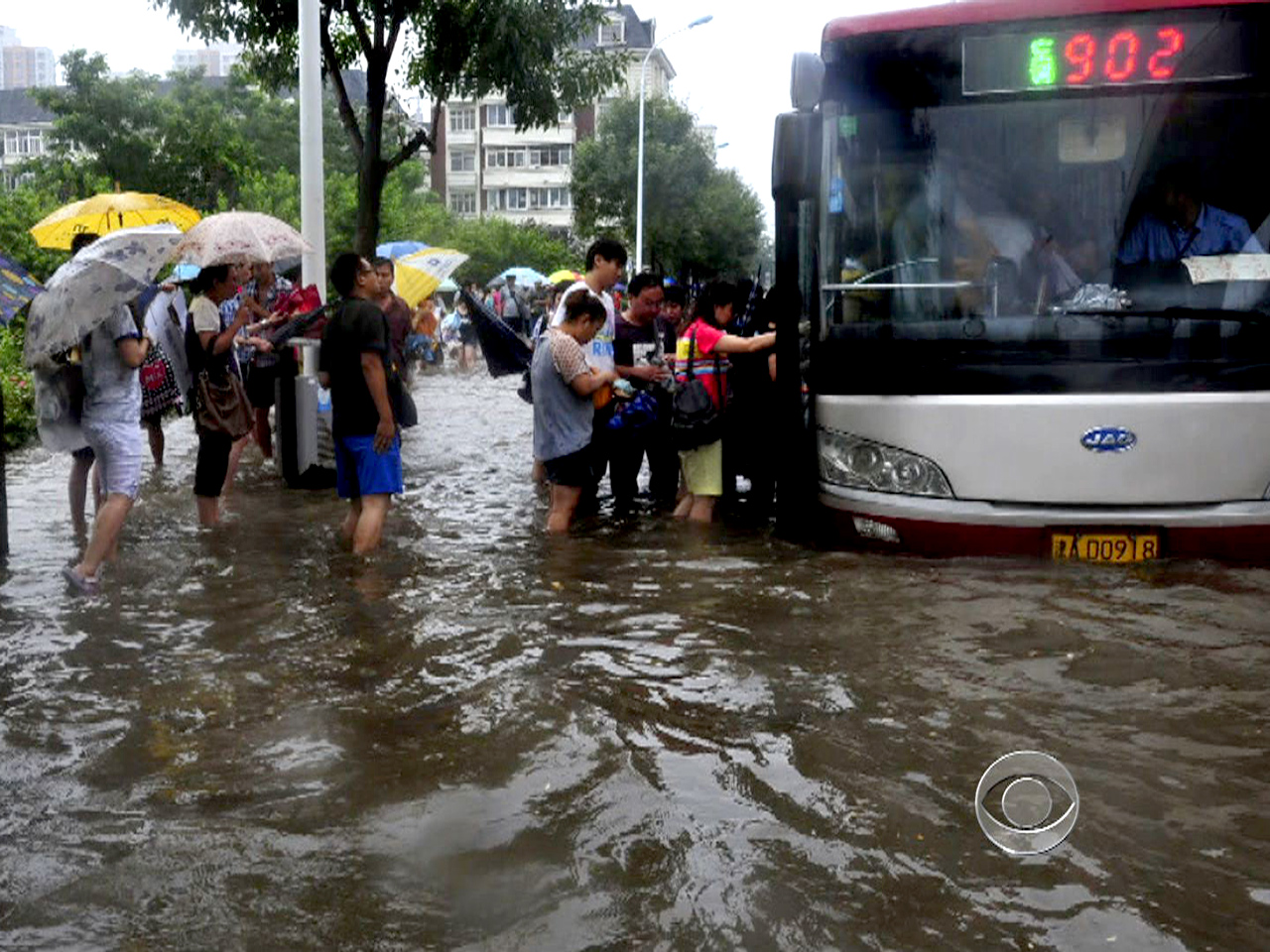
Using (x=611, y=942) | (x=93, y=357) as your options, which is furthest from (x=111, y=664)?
(x=611, y=942)

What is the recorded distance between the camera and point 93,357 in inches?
353

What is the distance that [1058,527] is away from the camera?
8523 mm

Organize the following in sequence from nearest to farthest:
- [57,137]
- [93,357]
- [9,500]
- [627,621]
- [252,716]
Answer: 1. [252,716]
2. [627,621]
3. [93,357]
4. [9,500]
5. [57,137]

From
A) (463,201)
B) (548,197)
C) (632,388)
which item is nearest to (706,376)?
(632,388)

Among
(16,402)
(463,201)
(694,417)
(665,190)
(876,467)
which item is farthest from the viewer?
(463,201)

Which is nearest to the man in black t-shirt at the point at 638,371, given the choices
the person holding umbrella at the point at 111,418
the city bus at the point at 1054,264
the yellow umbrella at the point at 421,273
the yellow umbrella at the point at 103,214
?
the city bus at the point at 1054,264

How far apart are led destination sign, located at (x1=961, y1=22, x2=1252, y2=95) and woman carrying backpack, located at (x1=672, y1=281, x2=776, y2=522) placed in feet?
8.98

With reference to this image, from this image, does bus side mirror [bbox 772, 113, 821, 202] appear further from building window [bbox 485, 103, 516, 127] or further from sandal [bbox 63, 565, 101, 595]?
building window [bbox 485, 103, 516, 127]

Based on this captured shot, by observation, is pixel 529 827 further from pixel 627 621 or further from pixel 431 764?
pixel 627 621

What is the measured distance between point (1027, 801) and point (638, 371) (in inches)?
260

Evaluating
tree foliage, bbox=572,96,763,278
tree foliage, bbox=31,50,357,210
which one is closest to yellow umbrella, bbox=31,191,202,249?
tree foliage, bbox=31,50,357,210

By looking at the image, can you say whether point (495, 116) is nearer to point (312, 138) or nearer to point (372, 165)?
point (372, 165)

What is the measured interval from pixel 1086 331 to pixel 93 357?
4632mm

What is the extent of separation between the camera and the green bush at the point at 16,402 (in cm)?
1788
